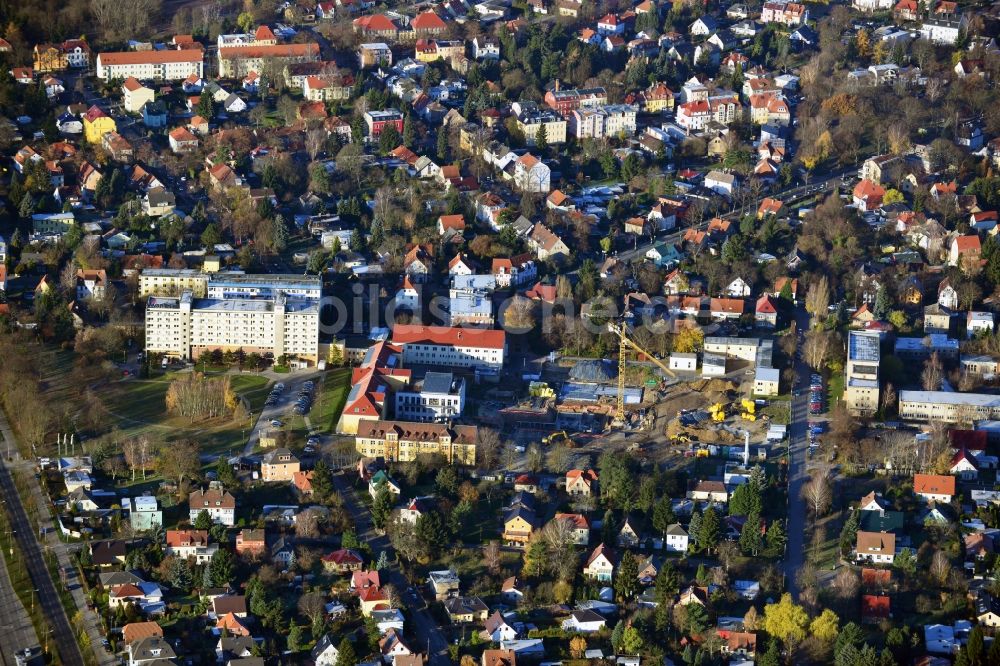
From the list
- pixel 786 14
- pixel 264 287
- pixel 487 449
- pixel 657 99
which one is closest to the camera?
pixel 487 449

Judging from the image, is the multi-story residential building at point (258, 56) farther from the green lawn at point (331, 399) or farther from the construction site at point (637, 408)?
the construction site at point (637, 408)

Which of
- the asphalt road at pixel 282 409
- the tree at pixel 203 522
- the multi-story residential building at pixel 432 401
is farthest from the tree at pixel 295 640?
the multi-story residential building at pixel 432 401

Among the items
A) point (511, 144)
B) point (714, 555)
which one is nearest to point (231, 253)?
point (511, 144)

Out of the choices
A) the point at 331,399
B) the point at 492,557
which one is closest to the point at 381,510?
the point at 492,557

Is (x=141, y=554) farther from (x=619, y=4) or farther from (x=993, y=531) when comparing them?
(x=619, y=4)

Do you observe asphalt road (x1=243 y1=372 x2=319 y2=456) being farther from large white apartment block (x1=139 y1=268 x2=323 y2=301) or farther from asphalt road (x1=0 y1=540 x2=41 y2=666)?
asphalt road (x1=0 y1=540 x2=41 y2=666)

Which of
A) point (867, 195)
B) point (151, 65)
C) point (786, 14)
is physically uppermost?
point (786, 14)

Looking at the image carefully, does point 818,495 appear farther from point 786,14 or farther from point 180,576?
point 786,14

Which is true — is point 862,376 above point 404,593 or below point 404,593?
above
